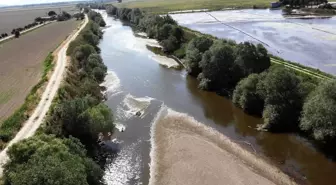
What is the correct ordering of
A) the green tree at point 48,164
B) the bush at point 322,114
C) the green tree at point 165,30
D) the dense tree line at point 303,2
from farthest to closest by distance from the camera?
the dense tree line at point 303,2
the green tree at point 165,30
the bush at point 322,114
the green tree at point 48,164

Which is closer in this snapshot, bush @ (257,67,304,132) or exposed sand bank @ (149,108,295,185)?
exposed sand bank @ (149,108,295,185)

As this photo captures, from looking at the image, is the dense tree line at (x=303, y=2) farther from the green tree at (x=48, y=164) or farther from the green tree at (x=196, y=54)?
the green tree at (x=48, y=164)

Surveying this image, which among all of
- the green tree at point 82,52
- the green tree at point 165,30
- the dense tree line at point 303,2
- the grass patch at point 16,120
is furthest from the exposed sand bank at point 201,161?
the dense tree line at point 303,2

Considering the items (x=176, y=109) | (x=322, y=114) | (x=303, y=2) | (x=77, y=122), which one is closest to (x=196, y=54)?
(x=176, y=109)

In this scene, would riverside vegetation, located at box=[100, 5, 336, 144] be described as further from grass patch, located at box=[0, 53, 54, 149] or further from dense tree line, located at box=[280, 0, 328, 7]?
dense tree line, located at box=[280, 0, 328, 7]

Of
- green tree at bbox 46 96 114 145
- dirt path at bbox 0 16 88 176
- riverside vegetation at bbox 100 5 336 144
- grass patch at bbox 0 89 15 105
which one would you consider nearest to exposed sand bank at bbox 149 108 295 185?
green tree at bbox 46 96 114 145

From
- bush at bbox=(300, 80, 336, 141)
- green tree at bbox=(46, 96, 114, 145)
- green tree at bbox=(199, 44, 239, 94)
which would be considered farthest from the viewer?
green tree at bbox=(199, 44, 239, 94)
